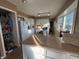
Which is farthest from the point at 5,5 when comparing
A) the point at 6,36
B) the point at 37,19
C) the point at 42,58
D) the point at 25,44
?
the point at 37,19

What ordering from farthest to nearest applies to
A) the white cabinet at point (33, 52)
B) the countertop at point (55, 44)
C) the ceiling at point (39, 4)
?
the ceiling at point (39, 4)
the white cabinet at point (33, 52)
the countertop at point (55, 44)

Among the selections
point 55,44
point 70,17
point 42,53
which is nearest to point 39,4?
point 70,17

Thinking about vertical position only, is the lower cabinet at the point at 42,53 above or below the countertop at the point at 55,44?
below

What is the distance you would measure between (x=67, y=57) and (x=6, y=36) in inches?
109

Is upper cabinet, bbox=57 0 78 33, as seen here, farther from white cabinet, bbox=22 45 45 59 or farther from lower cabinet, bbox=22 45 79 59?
white cabinet, bbox=22 45 45 59

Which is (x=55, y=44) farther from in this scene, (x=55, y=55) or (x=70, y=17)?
(x=70, y=17)

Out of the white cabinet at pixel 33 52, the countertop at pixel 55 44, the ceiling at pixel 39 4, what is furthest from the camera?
the ceiling at pixel 39 4

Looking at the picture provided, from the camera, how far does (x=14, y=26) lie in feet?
10.3

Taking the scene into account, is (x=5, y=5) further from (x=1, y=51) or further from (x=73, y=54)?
(x=73, y=54)

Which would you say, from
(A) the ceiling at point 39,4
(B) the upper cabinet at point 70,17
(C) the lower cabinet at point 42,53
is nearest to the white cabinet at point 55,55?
(C) the lower cabinet at point 42,53

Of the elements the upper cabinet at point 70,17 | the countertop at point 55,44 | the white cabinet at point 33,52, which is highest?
the upper cabinet at point 70,17

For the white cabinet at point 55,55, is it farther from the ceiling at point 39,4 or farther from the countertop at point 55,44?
the ceiling at point 39,4

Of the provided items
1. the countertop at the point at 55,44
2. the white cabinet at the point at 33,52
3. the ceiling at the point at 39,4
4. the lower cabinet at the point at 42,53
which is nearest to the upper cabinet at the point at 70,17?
the ceiling at the point at 39,4

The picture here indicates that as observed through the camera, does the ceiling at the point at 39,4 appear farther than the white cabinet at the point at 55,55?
Yes
